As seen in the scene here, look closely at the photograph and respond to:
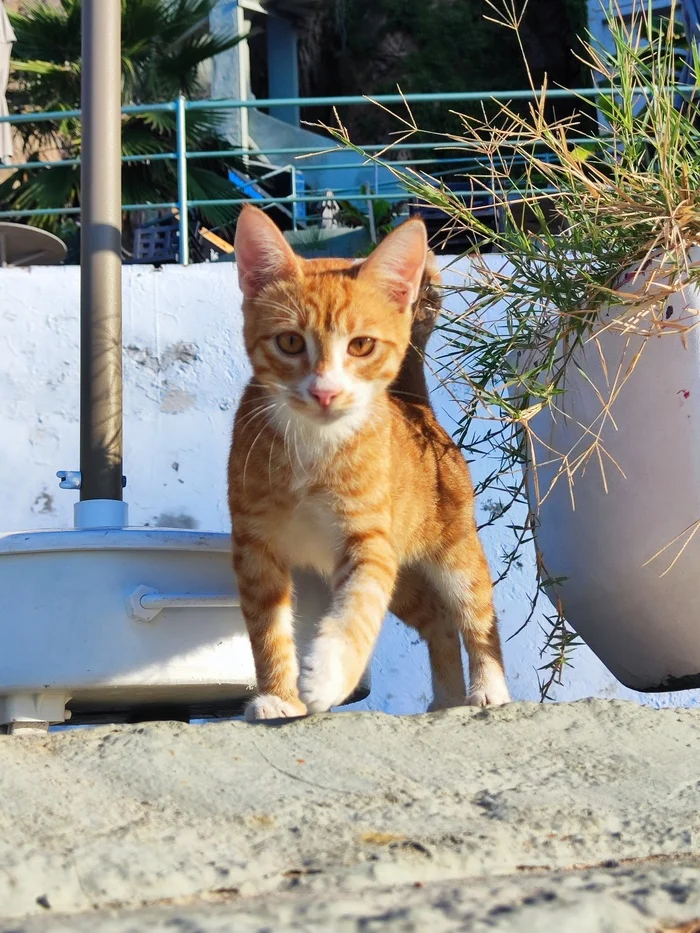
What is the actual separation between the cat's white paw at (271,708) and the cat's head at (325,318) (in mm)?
537

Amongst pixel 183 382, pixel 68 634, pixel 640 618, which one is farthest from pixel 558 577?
pixel 183 382

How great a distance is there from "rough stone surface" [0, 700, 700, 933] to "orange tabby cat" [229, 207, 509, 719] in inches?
18.2

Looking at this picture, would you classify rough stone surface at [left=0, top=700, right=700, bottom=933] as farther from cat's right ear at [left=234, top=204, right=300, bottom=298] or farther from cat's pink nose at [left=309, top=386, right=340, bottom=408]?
cat's right ear at [left=234, top=204, right=300, bottom=298]

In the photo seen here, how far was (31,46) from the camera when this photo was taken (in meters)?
9.71

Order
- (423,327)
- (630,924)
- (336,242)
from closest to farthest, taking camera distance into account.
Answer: (630,924)
(423,327)
(336,242)

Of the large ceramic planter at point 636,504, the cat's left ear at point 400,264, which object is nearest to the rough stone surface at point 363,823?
the large ceramic planter at point 636,504

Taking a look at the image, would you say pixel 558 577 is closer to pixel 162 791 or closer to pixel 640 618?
pixel 640 618

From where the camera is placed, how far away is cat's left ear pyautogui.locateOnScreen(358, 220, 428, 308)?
214cm

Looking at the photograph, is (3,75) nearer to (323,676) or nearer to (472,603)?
(472,603)

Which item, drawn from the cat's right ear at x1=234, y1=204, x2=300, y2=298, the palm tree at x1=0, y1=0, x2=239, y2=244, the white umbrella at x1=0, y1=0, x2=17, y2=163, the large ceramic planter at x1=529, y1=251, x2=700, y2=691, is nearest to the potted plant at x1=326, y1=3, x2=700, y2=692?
the large ceramic planter at x1=529, y1=251, x2=700, y2=691

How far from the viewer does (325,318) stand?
211 centimetres

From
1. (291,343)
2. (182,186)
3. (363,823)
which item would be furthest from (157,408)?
(363,823)

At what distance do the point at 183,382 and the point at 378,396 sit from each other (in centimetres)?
140

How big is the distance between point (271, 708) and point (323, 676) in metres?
0.23
